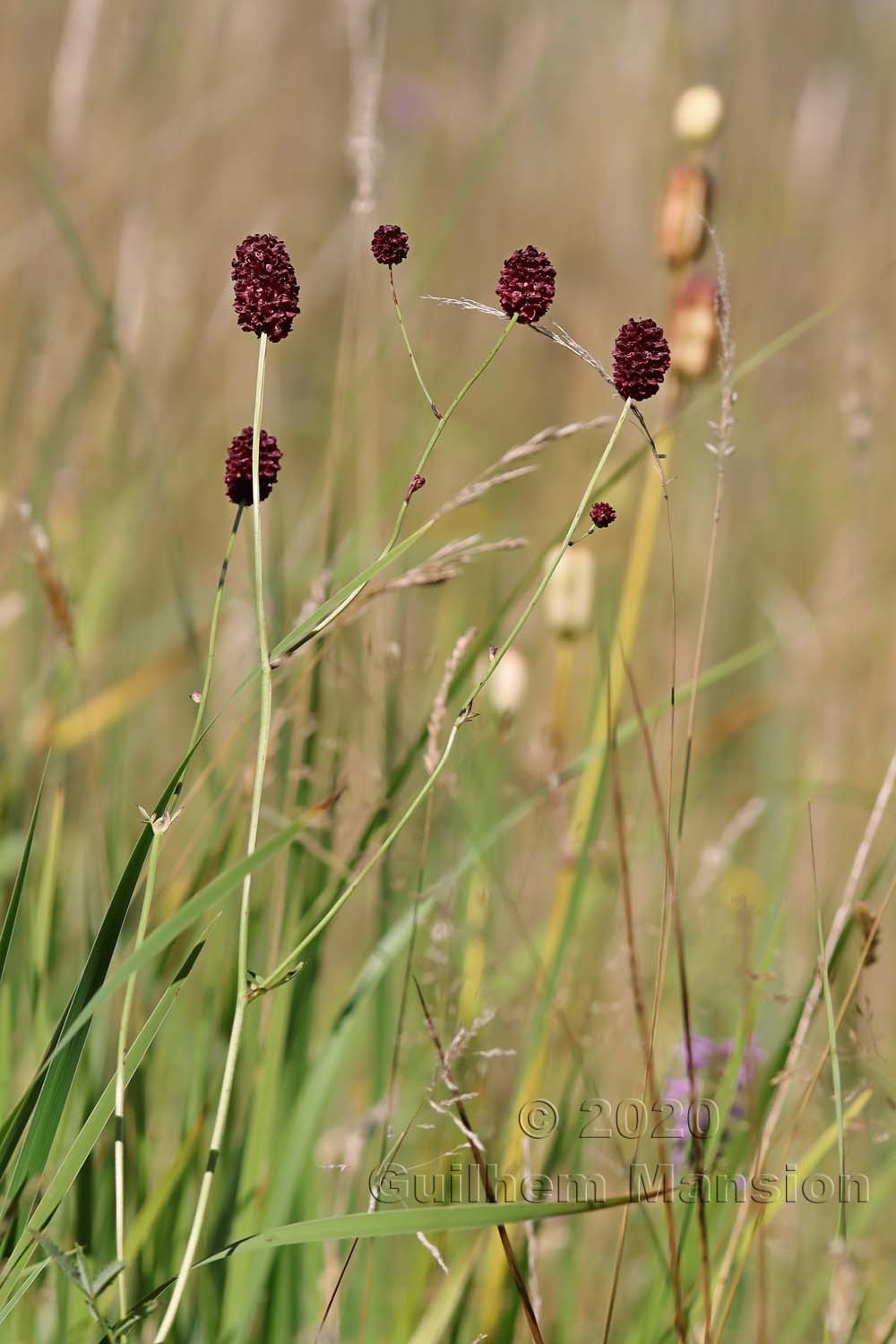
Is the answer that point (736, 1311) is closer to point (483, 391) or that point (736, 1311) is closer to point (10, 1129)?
point (10, 1129)

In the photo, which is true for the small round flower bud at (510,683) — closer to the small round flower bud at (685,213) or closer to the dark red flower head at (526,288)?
the small round flower bud at (685,213)

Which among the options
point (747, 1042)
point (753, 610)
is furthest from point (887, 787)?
point (753, 610)

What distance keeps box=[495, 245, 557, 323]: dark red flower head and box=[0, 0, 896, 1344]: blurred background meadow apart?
10cm

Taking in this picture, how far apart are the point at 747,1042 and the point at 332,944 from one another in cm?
93

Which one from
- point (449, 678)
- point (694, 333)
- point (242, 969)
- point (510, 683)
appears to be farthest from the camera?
point (510, 683)

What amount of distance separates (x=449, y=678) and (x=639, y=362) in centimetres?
18

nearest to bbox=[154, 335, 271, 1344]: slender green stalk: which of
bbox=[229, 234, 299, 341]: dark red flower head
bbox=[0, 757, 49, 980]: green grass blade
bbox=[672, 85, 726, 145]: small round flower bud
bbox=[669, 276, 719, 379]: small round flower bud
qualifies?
bbox=[229, 234, 299, 341]: dark red flower head

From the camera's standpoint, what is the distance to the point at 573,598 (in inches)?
38.5

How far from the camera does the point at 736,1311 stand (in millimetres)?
902

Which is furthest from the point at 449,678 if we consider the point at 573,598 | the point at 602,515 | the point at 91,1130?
the point at 573,598

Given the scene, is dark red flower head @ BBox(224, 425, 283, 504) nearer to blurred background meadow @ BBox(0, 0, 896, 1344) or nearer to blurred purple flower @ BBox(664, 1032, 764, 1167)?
blurred background meadow @ BBox(0, 0, 896, 1344)

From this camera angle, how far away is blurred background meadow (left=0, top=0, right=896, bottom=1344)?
0.74m

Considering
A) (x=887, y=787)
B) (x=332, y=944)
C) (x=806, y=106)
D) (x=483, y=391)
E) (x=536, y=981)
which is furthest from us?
(x=483, y=391)

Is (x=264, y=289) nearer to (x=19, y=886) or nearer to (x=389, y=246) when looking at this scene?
(x=389, y=246)
